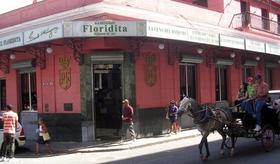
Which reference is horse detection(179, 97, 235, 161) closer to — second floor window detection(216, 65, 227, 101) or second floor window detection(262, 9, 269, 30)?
second floor window detection(216, 65, 227, 101)

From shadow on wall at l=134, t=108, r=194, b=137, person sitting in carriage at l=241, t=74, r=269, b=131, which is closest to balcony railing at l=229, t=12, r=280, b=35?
shadow on wall at l=134, t=108, r=194, b=137

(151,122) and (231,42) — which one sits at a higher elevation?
(231,42)

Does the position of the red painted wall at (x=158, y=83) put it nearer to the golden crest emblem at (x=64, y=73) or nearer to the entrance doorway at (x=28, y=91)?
the golden crest emblem at (x=64, y=73)

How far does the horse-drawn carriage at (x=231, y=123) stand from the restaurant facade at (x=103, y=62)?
17.7ft

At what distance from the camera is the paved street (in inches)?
492

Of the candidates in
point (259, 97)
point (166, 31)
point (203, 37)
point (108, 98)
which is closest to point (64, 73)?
point (108, 98)

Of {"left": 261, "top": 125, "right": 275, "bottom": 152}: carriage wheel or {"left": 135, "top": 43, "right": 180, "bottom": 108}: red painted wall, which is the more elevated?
{"left": 135, "top": 43, "right": 180, "bottom": 108}: red painted wall

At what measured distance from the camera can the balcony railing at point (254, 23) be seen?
27938 mm

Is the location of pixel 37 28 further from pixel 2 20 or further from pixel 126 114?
pixel 2 20

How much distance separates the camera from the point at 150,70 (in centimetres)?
2023

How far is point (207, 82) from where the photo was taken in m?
24.2

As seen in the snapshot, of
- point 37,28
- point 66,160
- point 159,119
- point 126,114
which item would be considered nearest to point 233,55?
point 159,119

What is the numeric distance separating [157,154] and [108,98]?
5.03 m

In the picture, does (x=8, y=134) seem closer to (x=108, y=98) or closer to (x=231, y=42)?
(x=108, y=98)
